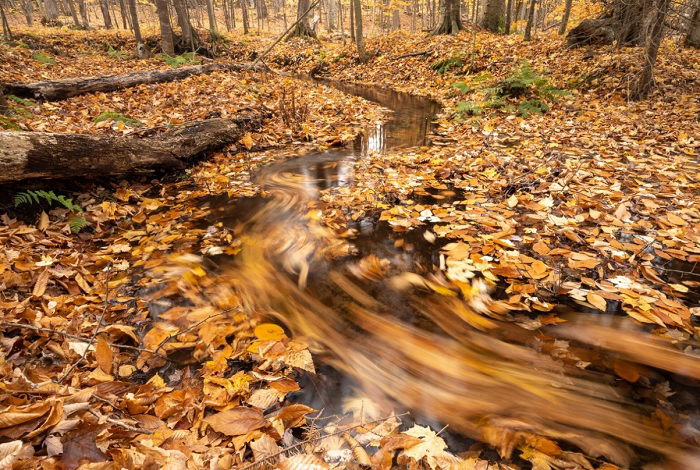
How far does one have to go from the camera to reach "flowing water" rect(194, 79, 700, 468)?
81.1 inches

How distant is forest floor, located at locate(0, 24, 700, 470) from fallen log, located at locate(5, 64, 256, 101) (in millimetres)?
397

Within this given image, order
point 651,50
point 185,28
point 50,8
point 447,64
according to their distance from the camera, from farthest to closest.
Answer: point 50,8 < point 185,28 < point 447,64 < point 651,50

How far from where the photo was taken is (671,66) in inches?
333

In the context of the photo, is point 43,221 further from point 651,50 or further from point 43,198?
point 651,50

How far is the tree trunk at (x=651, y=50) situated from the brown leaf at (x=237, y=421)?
28.9ft

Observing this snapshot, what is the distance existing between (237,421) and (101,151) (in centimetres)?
389

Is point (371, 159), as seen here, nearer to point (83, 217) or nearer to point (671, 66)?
point (83, 217)

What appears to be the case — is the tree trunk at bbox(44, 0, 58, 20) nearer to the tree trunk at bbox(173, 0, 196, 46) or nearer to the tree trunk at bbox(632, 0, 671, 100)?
the tree trunk at bbox(173, 0, 196, 46)

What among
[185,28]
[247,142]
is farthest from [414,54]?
[247,142]

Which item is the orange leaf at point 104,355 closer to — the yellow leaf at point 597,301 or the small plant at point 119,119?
the yellow leaf at point 597,301

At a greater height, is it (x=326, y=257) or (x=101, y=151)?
(x=101, y=151)

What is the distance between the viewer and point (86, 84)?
8.08 meters

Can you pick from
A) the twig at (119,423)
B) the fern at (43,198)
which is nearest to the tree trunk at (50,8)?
the fern at (43,198)

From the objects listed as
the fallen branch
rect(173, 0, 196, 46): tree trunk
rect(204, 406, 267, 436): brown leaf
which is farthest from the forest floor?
rect(173, 0, 196, 46): tree trunk
